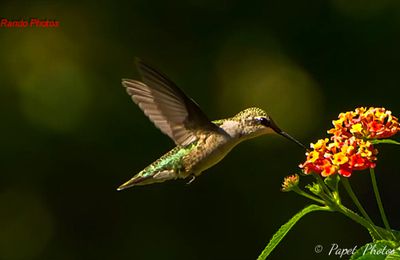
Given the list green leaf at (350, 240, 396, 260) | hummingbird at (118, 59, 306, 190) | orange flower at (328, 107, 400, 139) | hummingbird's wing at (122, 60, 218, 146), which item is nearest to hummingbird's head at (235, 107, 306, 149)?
hummingbird at (118, 59, 306, 190)

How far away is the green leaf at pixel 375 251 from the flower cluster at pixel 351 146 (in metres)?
0.28

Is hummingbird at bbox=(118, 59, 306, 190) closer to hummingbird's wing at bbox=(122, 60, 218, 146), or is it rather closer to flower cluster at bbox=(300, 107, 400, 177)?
hummingbird's wing at bbox=(122, 60, 218, 146)

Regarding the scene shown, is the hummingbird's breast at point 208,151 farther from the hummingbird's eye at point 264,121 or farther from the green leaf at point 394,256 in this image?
the green leaf at point 394,256

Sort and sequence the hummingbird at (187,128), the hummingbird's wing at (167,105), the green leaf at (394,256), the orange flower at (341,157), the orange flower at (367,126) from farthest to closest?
the hummingbird at (187,128)
the hummingbird's wing at (167,105)
the orange flower at (367,126)
the orange flower at (341,157)
the green leaf at (394,256)

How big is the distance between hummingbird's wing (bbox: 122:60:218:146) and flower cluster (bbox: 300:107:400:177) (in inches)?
22.8

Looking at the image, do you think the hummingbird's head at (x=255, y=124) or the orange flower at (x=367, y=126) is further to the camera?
the hummingbird's head at (x=255, y=124)

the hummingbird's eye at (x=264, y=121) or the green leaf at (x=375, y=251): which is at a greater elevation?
the hummingbird's eye at (x=264, y=121)

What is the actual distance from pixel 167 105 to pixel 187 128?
0.56 feet

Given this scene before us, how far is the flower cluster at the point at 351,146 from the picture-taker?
207 cm

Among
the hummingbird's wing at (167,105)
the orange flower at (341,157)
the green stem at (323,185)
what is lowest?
the green stem at (323,185)

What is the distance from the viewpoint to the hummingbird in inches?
102

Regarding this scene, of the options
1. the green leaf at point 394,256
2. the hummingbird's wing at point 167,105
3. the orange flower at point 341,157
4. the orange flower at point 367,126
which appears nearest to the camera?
the green leaf at point 394,256

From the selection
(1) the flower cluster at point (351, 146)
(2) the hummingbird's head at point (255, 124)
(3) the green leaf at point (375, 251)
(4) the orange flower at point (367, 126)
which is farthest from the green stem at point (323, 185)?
(2) the hummingbird's head at point (255, 124)

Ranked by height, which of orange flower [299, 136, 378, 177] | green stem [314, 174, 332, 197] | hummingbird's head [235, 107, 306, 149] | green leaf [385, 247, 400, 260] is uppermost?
hummingbird's head [235, 107, 306, 149]
